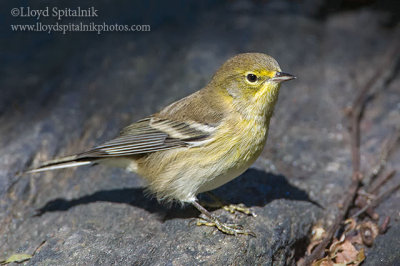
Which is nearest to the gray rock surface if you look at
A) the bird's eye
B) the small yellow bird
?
the small yellow bird

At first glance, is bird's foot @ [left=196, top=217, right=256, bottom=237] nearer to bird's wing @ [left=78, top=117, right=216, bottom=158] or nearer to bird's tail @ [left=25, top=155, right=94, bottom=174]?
bird's wing @ [left=78, top=117, right=216, bottom=158]

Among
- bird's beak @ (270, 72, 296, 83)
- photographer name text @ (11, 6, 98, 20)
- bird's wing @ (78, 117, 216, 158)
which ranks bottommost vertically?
bird's wing @ (78, 117, 216, 158)

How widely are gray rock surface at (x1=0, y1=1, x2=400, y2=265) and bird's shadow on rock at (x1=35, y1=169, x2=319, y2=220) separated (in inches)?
0.7

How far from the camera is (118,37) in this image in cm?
774

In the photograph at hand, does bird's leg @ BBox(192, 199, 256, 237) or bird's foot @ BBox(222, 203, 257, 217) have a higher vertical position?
bird's foot @ BBox(222, 203, 257, 217)

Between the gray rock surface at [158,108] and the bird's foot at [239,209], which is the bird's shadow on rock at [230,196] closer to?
the gray rock surface at [158,108]

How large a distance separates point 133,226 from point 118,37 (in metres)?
3.93

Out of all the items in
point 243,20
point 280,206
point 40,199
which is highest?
point 243,20

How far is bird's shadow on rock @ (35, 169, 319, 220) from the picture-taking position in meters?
5.08

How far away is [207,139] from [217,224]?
32.8 inches

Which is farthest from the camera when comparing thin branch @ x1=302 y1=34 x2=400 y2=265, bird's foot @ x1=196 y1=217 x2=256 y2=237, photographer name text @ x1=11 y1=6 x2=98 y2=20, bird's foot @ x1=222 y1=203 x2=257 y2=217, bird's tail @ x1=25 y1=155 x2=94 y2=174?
photographer name text @ x1=11 y1=6 x2=98 y2=20

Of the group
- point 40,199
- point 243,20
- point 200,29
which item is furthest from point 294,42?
point 40,199

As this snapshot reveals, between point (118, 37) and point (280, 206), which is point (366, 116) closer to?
point (280, 206)

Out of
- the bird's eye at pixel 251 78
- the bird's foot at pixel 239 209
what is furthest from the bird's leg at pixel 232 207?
the bird's eye at pixel 251 78
